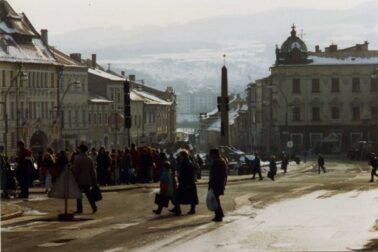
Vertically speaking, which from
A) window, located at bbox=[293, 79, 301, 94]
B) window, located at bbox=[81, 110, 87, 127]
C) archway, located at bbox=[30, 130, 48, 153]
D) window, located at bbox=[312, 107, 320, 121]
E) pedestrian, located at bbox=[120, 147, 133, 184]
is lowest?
pedestrian, located at bbox=[120, 147, 133, 184]

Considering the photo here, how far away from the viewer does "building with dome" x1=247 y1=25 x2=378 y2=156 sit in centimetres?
14062

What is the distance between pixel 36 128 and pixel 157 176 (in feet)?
215

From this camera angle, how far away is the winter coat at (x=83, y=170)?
29.9m

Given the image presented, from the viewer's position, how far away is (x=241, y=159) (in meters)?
83.4

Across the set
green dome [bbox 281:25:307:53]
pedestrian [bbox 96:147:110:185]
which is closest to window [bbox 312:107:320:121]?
green dome [bbox 281:25:307:53]

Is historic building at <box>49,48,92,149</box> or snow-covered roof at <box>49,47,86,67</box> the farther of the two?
snow-covered roof at <box>49,47,86,67</box>

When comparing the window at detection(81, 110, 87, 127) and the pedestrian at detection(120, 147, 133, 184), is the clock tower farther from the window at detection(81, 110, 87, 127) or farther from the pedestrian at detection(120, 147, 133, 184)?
the pedestrian at detection(120, 147, 133, 184)

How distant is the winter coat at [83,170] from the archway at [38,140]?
83005mm

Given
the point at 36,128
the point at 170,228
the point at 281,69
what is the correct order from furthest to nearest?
the point at 281,69
the point at 36,128
the point at 170,228

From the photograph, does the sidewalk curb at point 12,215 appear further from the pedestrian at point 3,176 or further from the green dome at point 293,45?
the green dome at point 293,45

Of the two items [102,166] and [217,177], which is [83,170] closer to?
[217,177]

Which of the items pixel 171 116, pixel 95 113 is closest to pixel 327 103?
pixel 95 113

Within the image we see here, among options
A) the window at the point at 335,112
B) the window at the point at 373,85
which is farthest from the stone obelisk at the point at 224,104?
the window at the point at 373,85

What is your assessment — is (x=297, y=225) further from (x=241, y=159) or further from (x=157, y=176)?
(x=241, y=159)
